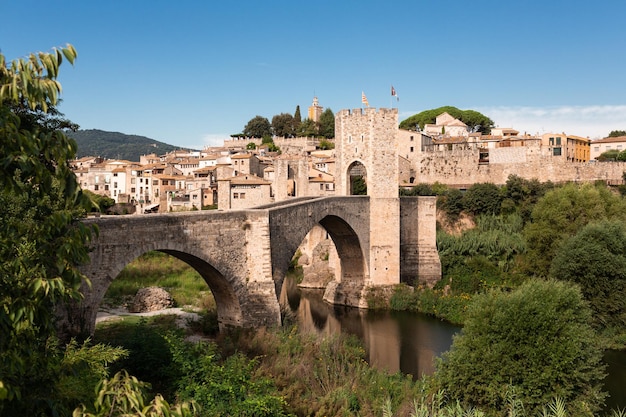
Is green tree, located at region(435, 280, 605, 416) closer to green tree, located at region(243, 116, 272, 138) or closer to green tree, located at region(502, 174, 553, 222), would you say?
green tree, located at region(502, 174, 553, 222)

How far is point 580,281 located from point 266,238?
1152cm

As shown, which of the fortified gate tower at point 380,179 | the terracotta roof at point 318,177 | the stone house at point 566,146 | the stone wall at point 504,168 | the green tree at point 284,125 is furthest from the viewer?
the green tree at point 284,125

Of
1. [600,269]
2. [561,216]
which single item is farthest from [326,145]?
[600,269]

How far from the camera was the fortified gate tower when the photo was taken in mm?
25188

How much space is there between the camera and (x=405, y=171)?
43.6 metres

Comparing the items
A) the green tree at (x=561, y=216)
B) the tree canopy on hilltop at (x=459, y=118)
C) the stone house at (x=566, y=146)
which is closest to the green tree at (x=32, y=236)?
the green tree at (x=561, y=216)

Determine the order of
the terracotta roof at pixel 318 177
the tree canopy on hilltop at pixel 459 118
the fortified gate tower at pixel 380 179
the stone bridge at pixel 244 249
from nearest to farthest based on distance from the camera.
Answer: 1. the stone bridge at pixel 244 249
2. the fortified gate tower at pixel 380 179
3. the terracotta roof at pixel 318 177
4. the tree canopy on hilltop at pixel 459 118

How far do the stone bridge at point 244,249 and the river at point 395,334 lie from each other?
155 cm

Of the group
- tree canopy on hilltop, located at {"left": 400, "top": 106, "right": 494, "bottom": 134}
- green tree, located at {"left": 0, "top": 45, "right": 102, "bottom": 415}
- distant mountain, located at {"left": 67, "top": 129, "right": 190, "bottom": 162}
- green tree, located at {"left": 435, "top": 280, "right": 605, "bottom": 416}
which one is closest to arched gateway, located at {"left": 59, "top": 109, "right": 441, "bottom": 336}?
green tree, located at {"left": 435, "top": 280, "right": 605, "bottom": 416}

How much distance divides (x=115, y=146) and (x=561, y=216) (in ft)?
570

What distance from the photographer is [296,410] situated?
10.9 metres

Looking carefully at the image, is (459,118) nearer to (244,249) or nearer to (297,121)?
(297,121)

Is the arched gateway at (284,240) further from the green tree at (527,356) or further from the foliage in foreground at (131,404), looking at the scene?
the foliage in foreground at (131,404)

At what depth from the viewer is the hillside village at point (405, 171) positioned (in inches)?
1531
